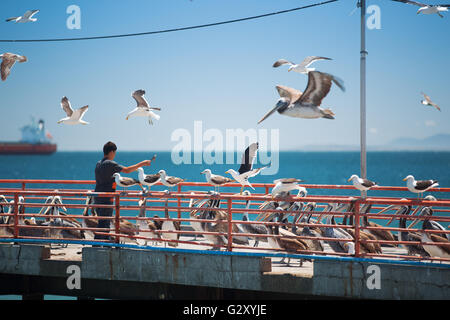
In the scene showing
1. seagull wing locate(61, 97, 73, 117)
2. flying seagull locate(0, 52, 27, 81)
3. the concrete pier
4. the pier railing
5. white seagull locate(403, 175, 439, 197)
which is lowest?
the concrete pier

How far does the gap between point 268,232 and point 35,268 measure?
419 centimetres

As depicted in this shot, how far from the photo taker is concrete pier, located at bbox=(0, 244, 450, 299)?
8.77 meters

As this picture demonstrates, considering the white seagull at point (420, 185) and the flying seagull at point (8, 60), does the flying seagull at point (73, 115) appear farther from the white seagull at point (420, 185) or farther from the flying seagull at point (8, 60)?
the white seagull at point (420, 185)

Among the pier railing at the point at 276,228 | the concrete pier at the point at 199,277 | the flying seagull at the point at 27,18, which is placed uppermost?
the flying seagull at the point at 27,18

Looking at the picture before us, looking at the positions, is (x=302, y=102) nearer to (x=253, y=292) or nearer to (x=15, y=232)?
(x=253, y=292)

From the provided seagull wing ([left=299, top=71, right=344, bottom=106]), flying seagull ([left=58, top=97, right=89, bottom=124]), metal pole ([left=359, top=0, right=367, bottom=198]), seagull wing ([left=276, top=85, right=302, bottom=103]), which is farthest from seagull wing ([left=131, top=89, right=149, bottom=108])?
metal pole ([left=359, top=0, right=367, bottom=198])

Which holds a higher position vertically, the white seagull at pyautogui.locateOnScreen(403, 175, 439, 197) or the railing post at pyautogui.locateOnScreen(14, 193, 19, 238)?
the white seagull at pyautogui.locateOnScreen(403, 175, 439, 197)

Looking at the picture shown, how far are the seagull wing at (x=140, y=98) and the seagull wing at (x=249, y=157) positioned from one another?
11.4 ft

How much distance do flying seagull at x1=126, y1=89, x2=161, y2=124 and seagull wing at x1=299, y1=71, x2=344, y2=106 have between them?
4.65m

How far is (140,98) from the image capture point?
13734 mm

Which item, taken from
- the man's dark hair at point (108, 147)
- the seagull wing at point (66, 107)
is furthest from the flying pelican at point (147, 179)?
the seagull wing at point (66, 107)

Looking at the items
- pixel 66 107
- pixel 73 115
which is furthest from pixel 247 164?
pixel 66 107

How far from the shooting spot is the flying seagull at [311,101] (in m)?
9.61

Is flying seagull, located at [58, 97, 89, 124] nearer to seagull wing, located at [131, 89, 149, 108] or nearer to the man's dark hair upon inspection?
seagull wing, located at [131, 89, 149, 108]
